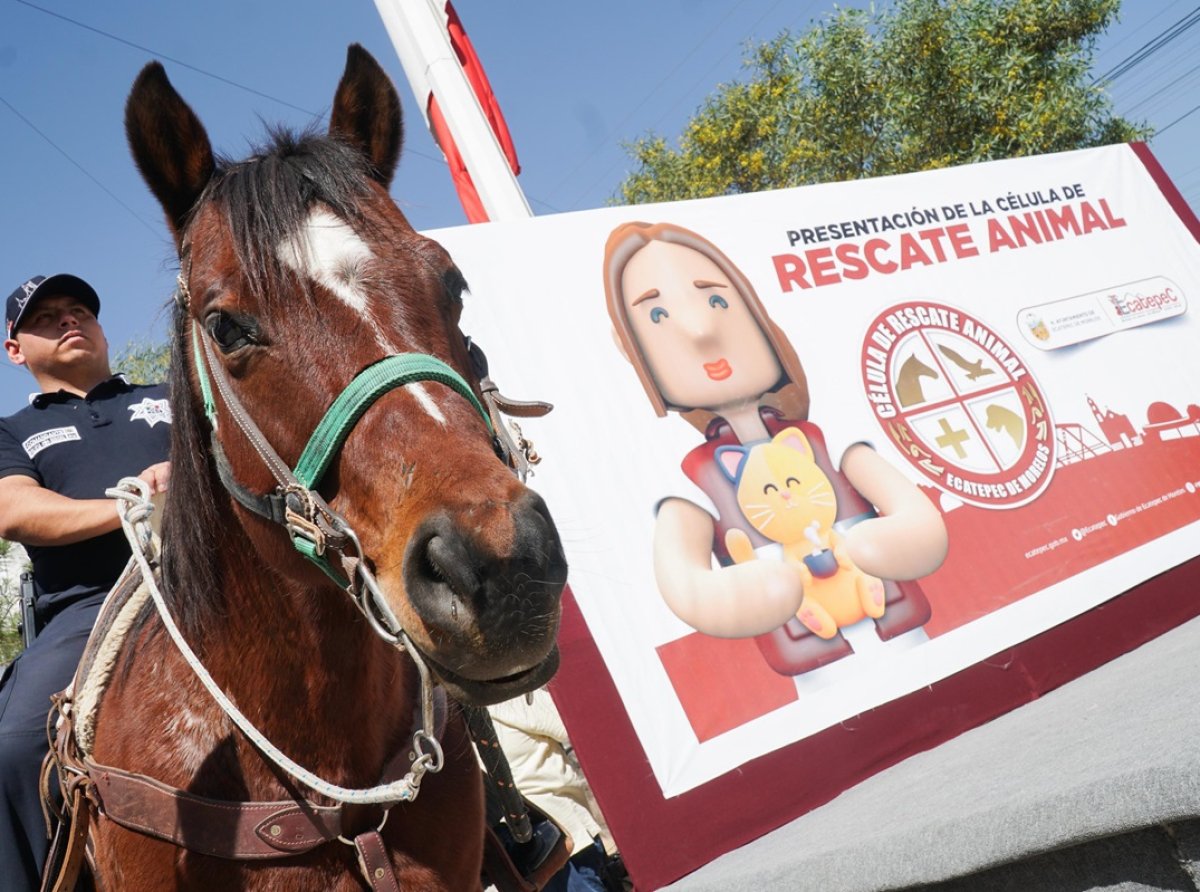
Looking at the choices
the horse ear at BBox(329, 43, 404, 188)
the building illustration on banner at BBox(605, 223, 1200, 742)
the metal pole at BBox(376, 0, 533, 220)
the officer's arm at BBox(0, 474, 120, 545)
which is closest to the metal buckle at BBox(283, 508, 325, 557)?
the officer's arm at BBox(0, 474, 120, 545)

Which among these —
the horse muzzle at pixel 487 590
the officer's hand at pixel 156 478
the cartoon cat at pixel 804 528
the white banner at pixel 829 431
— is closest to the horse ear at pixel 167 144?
the officer's hand at pixel 156 478

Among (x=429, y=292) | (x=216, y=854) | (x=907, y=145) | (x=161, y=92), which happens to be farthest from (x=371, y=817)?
(x=907, y=145)

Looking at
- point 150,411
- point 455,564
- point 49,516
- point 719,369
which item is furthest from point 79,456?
point 719,369

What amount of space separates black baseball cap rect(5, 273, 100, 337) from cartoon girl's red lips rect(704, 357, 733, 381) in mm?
2458

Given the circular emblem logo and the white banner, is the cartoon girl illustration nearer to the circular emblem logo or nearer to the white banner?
the white banner

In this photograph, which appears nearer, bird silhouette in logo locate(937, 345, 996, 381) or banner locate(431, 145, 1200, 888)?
banner locate(431, 145, 1200, 888)

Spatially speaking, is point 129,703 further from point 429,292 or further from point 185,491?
point 429,292

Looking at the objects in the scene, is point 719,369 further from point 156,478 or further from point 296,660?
point 296,660

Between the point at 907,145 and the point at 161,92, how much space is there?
13.7 metres

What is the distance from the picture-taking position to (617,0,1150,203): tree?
1284 cm

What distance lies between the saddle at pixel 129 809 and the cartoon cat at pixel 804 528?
1.95 metres

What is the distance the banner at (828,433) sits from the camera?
11.4 feet

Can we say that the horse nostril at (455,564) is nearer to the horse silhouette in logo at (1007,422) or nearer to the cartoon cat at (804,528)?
the cartoon cat at (804,528)

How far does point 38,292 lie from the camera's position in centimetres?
264
